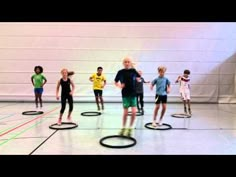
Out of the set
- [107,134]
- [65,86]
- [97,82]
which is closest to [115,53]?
[97,82]

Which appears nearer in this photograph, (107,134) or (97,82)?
(107,134)

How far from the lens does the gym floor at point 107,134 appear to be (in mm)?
3842

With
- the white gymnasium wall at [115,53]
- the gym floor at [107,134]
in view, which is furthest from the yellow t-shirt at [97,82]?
the white gymnasium wall at [115,53]

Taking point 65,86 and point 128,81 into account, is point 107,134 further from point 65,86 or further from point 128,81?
point 65,86

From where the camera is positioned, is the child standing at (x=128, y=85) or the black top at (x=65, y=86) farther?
the black top at (x=65, y=86)

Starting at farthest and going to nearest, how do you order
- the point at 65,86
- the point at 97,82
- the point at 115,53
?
the point at 115,53
the point at 97,82
the point at 65,86

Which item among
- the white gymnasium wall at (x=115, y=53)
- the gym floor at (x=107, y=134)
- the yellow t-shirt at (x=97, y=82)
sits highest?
the white gymnasium wall at (x=115, y=53)

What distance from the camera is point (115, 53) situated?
34.6 ft

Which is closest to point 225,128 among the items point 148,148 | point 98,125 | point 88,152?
point 148,148

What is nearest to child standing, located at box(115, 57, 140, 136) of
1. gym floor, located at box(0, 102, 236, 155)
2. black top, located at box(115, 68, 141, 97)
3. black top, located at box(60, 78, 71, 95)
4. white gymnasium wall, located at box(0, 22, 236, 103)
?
black top, located at box(115, 68, 141, 97)

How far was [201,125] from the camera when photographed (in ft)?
19.2

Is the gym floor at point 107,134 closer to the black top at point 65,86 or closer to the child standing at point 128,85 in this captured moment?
the child standing at point 128,85

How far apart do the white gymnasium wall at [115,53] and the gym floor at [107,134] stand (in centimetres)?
399

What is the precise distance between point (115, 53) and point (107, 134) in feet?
20.4
